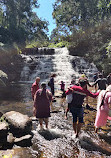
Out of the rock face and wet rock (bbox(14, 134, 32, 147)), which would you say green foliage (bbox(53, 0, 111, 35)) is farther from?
wet rock (bbox(14, 134, 32, 147))

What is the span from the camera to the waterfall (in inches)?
846

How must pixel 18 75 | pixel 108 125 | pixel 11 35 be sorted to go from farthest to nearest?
pixel 11 35 < pixel 18 75 < pixel 108 125

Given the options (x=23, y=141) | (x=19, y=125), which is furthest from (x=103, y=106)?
(x=19, y=125)

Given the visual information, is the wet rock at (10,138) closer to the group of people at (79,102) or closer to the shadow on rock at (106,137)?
the group of people at (79,102)

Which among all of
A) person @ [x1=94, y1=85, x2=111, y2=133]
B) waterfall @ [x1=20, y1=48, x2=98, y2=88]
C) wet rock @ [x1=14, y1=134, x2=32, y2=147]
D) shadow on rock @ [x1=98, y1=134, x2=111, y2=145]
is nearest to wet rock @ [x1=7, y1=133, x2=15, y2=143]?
wet rock @ [x1=14, y1=134, x2=32, y2=147]

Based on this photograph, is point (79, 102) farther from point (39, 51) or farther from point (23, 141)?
point (39, 51)

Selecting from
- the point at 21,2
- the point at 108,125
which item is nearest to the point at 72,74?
the point at 108,125

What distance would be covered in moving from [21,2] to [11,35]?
36.6 ft

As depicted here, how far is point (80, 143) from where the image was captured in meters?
4.51

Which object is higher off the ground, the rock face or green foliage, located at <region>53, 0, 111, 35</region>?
green foliage, located at <region>53, 0, 111, 35</region>

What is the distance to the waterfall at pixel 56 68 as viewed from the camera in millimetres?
21484

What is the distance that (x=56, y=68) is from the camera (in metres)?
22.9

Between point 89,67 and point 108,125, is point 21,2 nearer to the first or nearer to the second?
point 89,67

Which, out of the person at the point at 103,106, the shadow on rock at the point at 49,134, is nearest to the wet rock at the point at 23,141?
the shadow on rock at the point at 49,134
